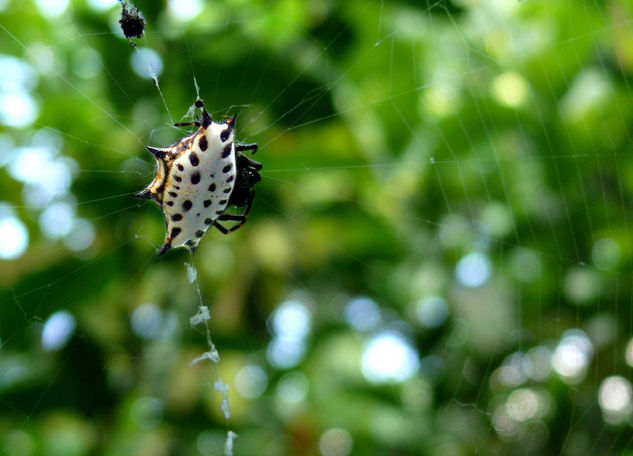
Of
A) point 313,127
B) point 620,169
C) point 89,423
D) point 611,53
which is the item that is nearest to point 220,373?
point 89,423

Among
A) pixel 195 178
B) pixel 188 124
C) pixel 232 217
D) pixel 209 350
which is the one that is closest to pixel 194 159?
pixel 195 178

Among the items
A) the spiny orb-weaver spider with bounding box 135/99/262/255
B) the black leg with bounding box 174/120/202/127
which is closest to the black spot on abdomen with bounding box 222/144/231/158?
the spiny orb-weaver spider with bounding box 135/99/262/255

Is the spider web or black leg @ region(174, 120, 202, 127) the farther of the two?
the spider web

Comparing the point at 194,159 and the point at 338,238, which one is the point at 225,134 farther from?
the point at 338,238

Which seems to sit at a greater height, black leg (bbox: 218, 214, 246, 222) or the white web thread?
black leg (bbox: 218, 214, 246, 222)

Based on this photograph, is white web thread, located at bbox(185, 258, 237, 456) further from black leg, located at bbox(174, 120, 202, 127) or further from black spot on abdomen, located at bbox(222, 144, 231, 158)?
black spot on abdomen, located at bbox(222, 144, 231, 158)

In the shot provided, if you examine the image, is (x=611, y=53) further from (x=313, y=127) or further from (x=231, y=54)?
(x=231, y=54)

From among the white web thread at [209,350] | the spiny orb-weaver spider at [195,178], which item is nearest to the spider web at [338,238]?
the white web thread at [209,350]

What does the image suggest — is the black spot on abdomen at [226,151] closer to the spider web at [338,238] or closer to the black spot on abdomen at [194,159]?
the black spot on abdomen at [194,159]
